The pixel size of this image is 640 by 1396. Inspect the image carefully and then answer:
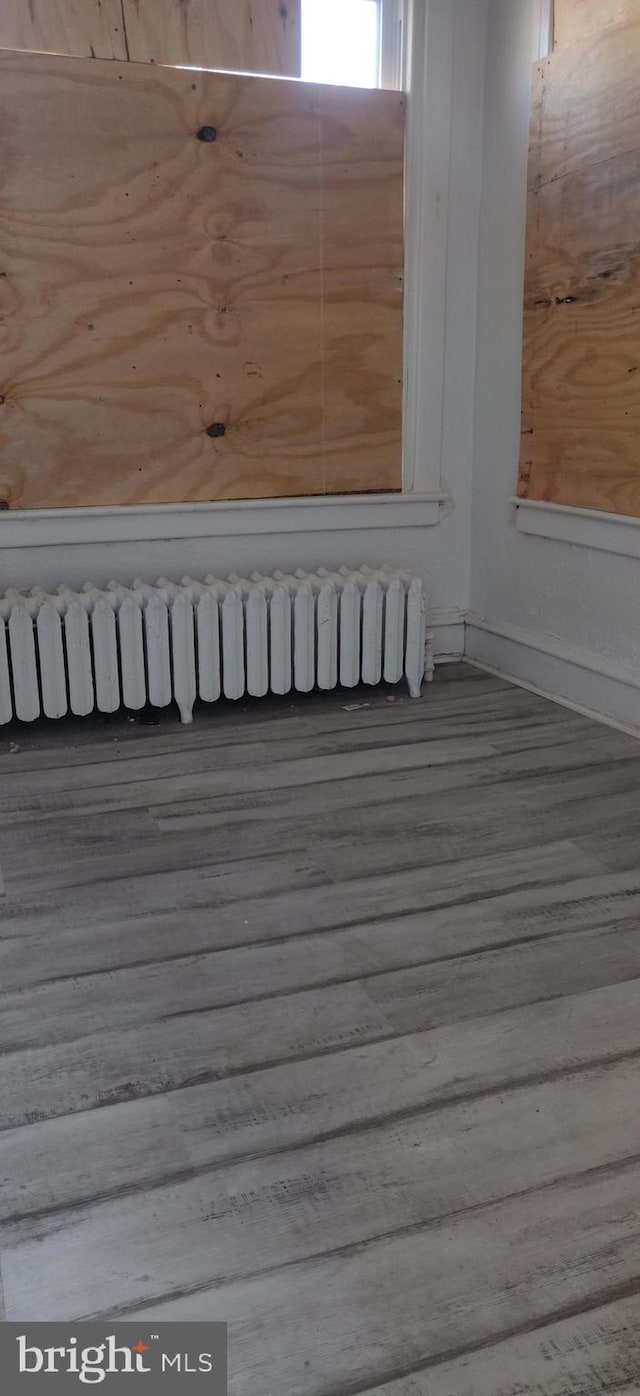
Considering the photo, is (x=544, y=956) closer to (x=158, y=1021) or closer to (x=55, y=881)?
(x=158, y=1021)

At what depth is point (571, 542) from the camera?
11.6ft

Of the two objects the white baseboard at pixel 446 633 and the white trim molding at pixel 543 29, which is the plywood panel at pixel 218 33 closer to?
the white trim molding at pixel 543 29

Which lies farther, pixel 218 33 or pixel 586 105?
pixel 218 33

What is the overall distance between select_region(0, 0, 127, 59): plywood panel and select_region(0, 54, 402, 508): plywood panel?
0.06 meters

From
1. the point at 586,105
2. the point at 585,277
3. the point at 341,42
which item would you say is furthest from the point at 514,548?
the point at 341,42

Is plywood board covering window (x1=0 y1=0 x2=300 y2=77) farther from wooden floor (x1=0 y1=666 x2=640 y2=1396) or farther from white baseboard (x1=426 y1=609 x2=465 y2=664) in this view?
wooden floor (x1=0 y1=666 x2=640 y2=1396)

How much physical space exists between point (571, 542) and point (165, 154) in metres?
1.77

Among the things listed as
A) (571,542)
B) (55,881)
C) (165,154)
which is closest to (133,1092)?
(55,881)

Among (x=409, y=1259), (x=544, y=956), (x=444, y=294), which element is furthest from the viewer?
(x=444, y=294)

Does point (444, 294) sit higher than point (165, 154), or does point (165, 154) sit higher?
point (165, 154)

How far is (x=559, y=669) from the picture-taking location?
3650 millimetres

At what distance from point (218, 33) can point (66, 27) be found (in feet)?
1.53

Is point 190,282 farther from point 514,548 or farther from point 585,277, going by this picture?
point 514,548

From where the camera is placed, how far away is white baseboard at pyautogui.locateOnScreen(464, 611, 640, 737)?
3.35 m
